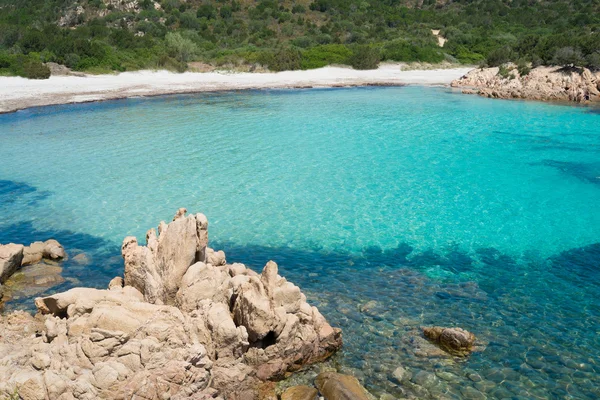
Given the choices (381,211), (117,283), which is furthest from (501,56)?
(117,283)

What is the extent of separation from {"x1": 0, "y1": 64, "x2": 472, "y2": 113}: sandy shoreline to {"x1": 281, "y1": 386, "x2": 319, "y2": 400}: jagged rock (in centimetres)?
3528

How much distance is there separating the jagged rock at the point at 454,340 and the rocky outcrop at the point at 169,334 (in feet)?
7.05

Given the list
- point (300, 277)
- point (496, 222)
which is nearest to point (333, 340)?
point (300, 277)

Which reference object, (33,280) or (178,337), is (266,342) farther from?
(33,280)

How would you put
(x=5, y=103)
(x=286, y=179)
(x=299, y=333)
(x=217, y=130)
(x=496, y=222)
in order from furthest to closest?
(x=5, y=103)
(x=217, y=130)
(x=286, y=179)
(x=496, y=222)
(x=299, y=333)

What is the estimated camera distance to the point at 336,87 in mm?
53000

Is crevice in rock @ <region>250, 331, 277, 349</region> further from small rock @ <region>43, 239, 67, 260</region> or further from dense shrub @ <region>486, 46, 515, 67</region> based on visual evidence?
dense shrub @ <region>486, 46, 515, 67</region>

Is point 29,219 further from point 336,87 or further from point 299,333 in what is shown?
point 336,87

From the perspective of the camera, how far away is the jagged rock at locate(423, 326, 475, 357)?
10.5 m

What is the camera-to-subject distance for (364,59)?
62.9 metres

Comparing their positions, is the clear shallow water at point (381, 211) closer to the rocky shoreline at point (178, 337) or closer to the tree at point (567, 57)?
the rocky shoreline at point (178, 337)

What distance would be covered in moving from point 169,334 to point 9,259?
7.01 metres

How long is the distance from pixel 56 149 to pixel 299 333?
874 inches

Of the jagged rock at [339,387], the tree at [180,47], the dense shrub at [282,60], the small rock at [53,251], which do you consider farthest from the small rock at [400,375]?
the tree at [180,47]
